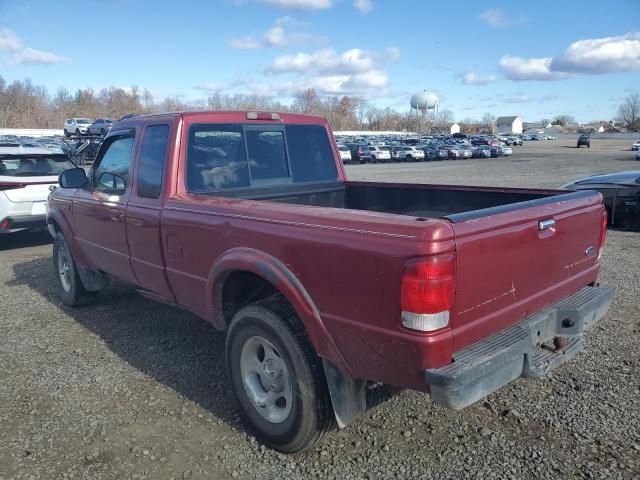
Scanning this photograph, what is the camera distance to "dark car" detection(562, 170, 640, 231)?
893 centimetres

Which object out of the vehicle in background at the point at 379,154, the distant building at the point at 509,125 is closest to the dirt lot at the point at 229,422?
the vehicle in background at the point at 379,154

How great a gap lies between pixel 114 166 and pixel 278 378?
2704 mm

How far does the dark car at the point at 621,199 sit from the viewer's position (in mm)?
8930

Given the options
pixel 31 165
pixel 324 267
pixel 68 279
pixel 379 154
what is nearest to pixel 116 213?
pixel 68 279

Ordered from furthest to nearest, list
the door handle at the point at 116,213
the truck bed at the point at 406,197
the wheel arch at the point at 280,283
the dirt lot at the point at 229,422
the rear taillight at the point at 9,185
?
the rear taillight at the point at 9,185
the door handle at the point at 116,213
the truck bed at the point at 406,197
the dirt lot at the point at 229,422
the wheel arch at the point at 280,283

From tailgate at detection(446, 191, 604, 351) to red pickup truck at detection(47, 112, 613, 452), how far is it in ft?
0.03

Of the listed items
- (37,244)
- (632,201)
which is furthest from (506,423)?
(37,244)

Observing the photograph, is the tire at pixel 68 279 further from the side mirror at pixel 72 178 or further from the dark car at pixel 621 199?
the dark car at pixel 621 199

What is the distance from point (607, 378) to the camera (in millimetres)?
3852

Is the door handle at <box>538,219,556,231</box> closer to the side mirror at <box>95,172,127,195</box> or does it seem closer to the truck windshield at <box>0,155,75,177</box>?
the side mirror at <box>95,172,127,195</box>

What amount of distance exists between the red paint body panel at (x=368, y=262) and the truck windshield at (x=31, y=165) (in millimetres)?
6086

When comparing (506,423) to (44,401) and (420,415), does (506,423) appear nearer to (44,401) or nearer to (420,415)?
(420,415)

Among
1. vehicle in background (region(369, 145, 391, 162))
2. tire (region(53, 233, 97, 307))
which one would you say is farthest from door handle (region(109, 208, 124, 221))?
vehicle in background (region(369, 145, 391, 162))

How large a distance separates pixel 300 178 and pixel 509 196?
1.76 meters
